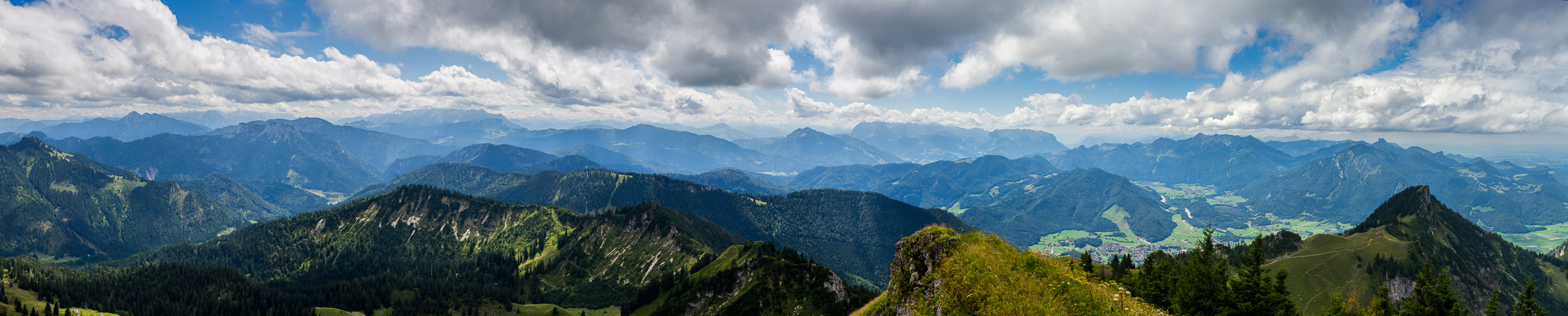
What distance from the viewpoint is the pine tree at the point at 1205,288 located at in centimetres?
4525

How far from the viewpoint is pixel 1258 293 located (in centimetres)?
4309

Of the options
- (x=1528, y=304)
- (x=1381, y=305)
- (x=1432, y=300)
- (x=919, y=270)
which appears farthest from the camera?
(x=1381, y=305)

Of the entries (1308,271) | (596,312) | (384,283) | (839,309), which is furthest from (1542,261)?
(384,283)

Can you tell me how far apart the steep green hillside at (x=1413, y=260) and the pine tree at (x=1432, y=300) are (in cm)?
7625

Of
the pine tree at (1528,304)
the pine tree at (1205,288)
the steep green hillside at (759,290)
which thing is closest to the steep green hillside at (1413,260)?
the pine tree at (1528,304)

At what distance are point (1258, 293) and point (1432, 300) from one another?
18442 millimetres

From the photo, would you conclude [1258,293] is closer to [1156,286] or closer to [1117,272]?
[1156,286]

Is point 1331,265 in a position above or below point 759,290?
above

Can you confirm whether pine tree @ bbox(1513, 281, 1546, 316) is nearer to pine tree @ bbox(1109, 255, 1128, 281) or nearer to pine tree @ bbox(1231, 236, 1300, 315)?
pine tree @ bbox(1231, 236, 1300, 315)

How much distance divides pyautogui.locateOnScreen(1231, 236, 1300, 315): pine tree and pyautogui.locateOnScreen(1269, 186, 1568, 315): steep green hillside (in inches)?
3530

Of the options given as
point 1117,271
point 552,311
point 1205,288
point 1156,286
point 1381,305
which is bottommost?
point 552,311

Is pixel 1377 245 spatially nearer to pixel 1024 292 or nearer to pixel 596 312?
pixel 1024 292

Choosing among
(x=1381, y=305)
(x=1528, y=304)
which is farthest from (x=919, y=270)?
(x=1528, y=304)

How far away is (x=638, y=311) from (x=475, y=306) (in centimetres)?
5252
